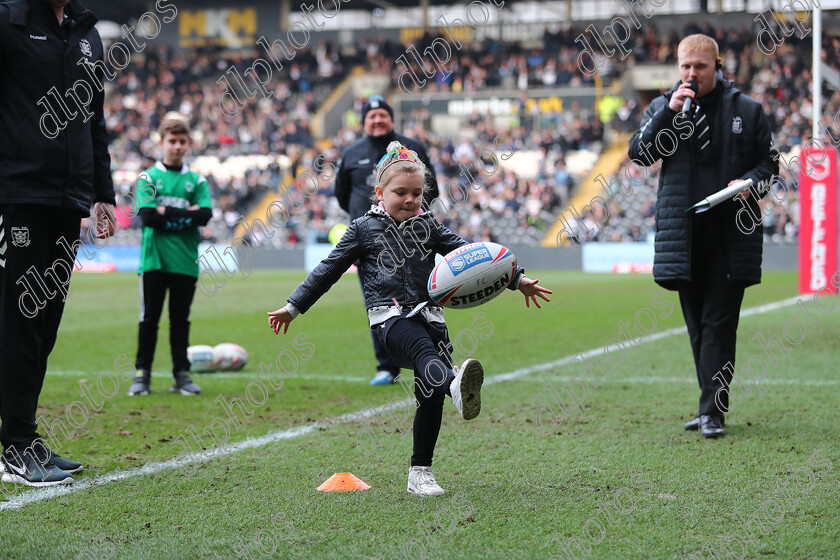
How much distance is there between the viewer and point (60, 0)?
437cm

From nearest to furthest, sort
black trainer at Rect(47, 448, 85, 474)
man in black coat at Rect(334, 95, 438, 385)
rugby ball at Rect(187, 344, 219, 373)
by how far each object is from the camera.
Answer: black trainer at Rect(47, 448, 85, 474)
man in black coat at Rect(334, 95, 438, 385)
rugby ball at Rect(187, 344, 219, 373)

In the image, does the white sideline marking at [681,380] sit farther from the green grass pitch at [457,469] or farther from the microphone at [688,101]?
the microphone at [688,101]

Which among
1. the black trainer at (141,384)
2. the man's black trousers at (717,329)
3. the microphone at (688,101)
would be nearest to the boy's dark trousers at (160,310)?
the black trainer at (141,384)

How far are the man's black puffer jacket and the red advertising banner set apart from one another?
35.9 feet

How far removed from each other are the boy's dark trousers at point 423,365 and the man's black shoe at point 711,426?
1.77 metres

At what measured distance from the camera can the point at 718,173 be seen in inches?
220

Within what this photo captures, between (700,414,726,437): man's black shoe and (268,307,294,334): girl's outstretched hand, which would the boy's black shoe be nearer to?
(268,307,294,334): girl's outstretched hand

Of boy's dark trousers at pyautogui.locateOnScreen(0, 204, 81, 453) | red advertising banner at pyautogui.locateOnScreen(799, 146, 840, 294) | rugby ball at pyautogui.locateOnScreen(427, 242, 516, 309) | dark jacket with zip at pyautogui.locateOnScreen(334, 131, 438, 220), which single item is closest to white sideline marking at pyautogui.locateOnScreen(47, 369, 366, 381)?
dark jacket with zip at pyautogui.locateOnScreen(334, 131, 438, 220)

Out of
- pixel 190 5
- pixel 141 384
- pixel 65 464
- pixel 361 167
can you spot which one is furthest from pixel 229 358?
pixel 190 5

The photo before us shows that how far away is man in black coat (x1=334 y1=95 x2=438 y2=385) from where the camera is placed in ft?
25.1

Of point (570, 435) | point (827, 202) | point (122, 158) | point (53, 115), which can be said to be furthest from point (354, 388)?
point (122, 158)

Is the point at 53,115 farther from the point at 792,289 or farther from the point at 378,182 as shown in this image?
the point at 792,289

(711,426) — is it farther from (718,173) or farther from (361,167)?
(361,167)

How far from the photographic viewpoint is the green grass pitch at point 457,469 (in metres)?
3.34
